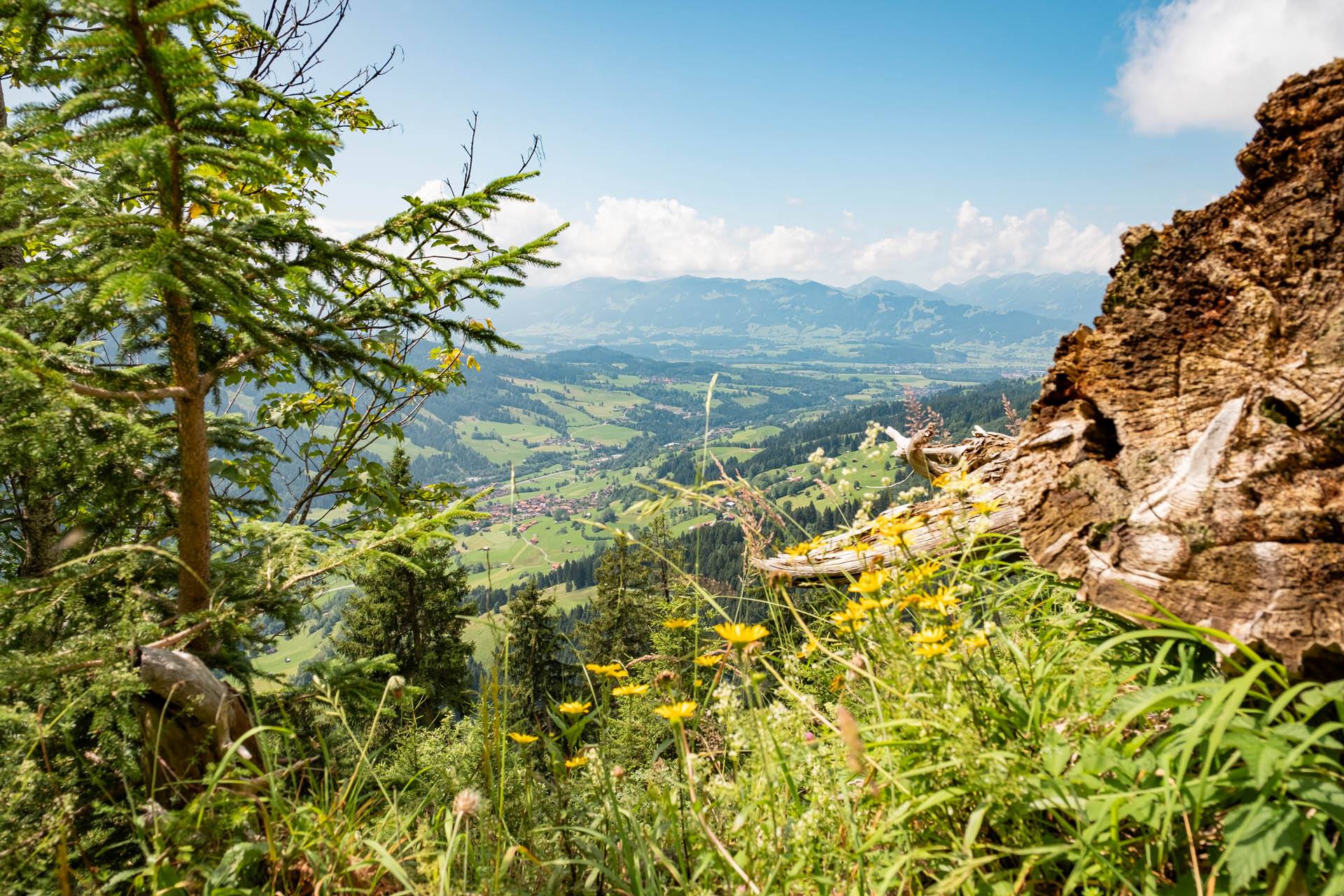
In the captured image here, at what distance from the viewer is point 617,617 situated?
21.5 metres

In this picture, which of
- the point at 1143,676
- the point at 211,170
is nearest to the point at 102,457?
the point at 211,170

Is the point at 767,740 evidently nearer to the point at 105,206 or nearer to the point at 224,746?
the point at 224,746

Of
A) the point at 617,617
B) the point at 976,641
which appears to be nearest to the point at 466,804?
the point at 976,641

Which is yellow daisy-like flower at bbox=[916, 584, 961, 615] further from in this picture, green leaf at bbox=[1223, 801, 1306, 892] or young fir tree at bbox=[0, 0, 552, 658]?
young fir tree at bbox=[0, 0, 552, 658]

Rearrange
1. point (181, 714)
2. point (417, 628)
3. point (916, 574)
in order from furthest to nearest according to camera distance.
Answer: point (417, 628)
point (181, 714)
point (916, 574)

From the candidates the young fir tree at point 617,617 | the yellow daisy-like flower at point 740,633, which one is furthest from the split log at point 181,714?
the young fir tree at point 617,617

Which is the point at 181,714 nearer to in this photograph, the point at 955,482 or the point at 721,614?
the point at 721,614

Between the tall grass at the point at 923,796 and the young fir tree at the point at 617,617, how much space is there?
683 inches

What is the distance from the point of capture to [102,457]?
299 cm

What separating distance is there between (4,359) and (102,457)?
76cm

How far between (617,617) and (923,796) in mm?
20955

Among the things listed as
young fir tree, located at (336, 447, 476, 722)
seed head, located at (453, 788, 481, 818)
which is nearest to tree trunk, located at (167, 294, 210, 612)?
seed head, located at (453, 788, 481, 818)

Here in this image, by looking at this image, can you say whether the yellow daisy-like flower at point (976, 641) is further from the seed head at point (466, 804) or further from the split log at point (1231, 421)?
the seed head at point (466, 804)

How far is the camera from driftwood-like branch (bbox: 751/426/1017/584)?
85.0 inches
